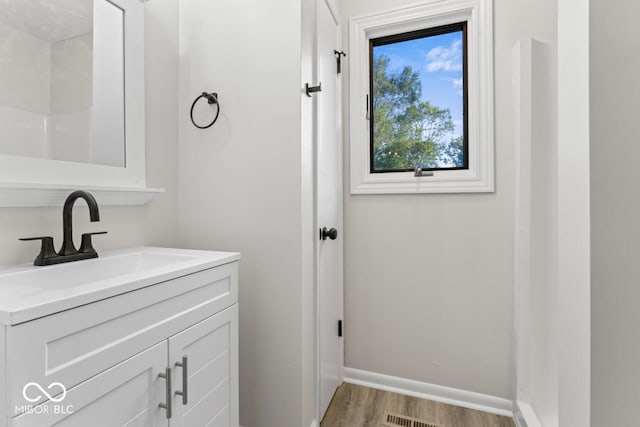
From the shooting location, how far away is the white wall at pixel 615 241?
69 centimetres

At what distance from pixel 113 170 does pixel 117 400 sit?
2.74ft

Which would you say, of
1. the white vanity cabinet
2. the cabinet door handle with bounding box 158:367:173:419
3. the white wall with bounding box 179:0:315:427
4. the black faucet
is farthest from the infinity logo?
the white wall with bounding box 179:0:315:427

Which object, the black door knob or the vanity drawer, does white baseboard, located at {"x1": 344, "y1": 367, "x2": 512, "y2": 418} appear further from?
the vanity drawer

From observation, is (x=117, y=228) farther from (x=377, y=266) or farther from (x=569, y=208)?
(x=569, y=208)

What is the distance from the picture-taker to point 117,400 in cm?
70

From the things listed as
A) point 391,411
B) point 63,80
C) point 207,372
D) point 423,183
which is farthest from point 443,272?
point 63,80

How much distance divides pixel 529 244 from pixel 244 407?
1.51m

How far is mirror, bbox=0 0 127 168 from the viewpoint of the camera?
37.2 inches

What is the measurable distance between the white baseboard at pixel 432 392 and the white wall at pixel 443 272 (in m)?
0.03

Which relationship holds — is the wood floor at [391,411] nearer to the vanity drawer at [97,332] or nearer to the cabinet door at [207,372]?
the cabinet door at [207,372]

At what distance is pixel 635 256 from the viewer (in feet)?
2.30

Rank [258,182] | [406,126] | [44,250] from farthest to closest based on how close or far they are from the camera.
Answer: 1. [406,126]
2. [258,182]
3. [44,250]

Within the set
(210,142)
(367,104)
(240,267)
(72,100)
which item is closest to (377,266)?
(240,267)

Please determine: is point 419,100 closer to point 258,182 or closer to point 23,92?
point 258,182
